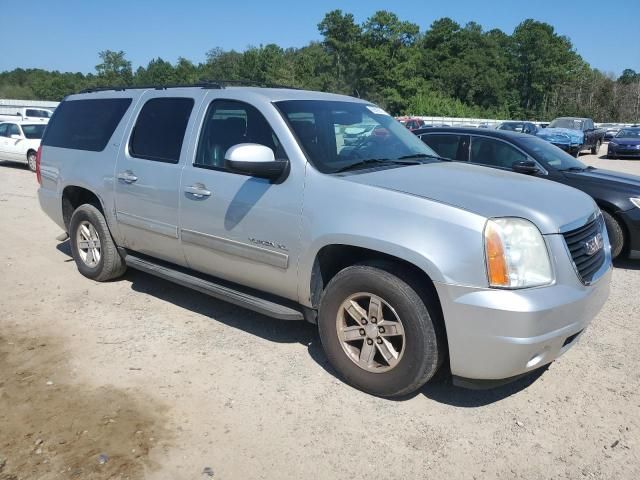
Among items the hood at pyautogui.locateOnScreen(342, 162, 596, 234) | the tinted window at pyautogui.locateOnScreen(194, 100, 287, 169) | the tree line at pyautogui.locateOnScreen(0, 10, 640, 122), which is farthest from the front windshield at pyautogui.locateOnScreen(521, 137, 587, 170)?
the tree line at pyautogui.locateOnScreen(0, 10, 640, 122)

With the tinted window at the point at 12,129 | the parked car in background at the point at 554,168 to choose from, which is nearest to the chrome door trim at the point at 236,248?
the parked car in background at the point at 554,168

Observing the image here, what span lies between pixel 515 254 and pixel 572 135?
2268 cm

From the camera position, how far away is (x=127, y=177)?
490 cm

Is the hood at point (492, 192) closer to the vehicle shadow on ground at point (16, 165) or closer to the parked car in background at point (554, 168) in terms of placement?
the parked car in background at point (554, 168)

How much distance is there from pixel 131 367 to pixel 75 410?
1.98 ft

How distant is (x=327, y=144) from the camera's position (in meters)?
4.00

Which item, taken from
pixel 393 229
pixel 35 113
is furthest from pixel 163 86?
pixel 35 113

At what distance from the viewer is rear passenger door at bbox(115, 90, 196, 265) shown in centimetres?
454

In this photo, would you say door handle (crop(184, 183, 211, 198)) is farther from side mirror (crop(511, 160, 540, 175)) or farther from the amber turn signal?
side mirror (crop(511, 160, 540, 175))

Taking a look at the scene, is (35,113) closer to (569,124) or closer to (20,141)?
(20,141)

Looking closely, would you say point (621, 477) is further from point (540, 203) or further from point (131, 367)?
point (131, 367)

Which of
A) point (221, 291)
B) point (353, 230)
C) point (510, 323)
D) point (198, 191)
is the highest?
point (198, 191)

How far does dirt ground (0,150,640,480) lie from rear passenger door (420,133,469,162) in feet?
11.3

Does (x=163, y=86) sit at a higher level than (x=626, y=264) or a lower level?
higher
